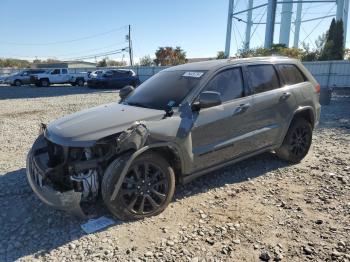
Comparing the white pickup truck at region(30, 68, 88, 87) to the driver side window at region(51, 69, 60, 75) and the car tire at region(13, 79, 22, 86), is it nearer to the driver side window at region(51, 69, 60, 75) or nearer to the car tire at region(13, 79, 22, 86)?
the driver side window at region(51, 69, 60, 75)

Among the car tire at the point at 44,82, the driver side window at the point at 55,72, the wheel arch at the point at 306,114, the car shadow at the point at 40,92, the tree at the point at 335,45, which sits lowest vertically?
the car shadow at the point at 40,92

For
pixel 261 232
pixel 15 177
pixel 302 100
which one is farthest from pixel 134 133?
pixel 302 100

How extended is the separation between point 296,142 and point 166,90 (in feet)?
8.38

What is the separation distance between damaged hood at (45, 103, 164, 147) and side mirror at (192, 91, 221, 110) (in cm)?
47

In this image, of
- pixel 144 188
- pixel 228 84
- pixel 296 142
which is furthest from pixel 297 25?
pixel 144 188

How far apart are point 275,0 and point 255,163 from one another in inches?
1007

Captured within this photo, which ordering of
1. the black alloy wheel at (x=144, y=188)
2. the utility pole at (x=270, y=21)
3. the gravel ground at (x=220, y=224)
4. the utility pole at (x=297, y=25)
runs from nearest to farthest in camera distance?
the gravel ground at (x=220, y=224)
the black alloy wheel at (x=144, y=188)
the utility pole at (x=270, y=21)
the utility pole at (x=297, y=25)

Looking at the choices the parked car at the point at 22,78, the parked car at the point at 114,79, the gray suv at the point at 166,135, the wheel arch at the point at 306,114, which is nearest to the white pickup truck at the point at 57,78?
the parked car at the point at 22,78

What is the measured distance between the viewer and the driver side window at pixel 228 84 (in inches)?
181

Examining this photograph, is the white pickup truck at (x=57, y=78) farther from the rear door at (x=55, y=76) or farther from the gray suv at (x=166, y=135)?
the gray suv at (x=166, y=135)

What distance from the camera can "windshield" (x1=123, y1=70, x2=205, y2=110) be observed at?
175 inches

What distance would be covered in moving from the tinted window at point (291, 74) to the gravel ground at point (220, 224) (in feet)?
4.65

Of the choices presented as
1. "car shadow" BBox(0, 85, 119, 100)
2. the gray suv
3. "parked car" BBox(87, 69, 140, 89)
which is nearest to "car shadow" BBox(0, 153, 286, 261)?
the gray suv

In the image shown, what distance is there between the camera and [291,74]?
573 centimetres
